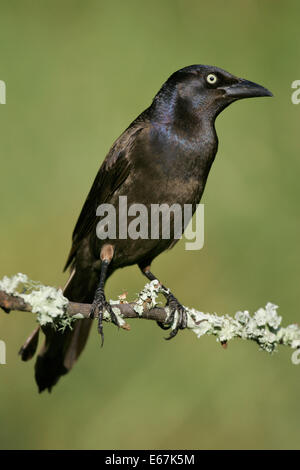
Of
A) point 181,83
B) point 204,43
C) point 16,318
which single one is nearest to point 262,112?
point 204,43

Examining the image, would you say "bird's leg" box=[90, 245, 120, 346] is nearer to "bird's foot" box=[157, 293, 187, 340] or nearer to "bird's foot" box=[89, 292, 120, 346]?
"bird's foot" box=[89, 292, 120, 346]

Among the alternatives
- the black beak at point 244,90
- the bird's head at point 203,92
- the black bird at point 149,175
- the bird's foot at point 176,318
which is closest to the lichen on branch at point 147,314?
the bird's foot at point 176,318

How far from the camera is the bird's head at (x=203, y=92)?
12.9 ft

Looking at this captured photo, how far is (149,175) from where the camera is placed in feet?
12.4

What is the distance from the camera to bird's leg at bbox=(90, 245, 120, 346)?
10.9ft

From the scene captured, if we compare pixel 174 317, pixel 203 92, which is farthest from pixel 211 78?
pixel 174 317

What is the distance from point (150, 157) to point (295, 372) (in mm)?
1616

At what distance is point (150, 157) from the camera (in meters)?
3.81

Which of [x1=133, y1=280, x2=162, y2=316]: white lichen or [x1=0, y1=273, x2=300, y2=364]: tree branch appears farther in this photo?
[x1=133, y1=280, x2=162, y2=316]: white lichen

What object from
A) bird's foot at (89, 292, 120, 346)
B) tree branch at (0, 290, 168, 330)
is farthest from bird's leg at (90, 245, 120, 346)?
tree branch at (0, 290, 168, 330)

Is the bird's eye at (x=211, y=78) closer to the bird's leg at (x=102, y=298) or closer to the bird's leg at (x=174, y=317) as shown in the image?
the bird's leg at (x=102, y=298)

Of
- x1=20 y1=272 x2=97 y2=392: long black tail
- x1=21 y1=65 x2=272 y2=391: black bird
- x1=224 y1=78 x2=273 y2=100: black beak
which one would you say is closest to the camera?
x1=21 y1=65 x2=272 y2=391: black bird

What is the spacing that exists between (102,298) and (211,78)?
138cm

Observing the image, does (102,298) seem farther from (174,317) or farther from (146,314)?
(146,314)
